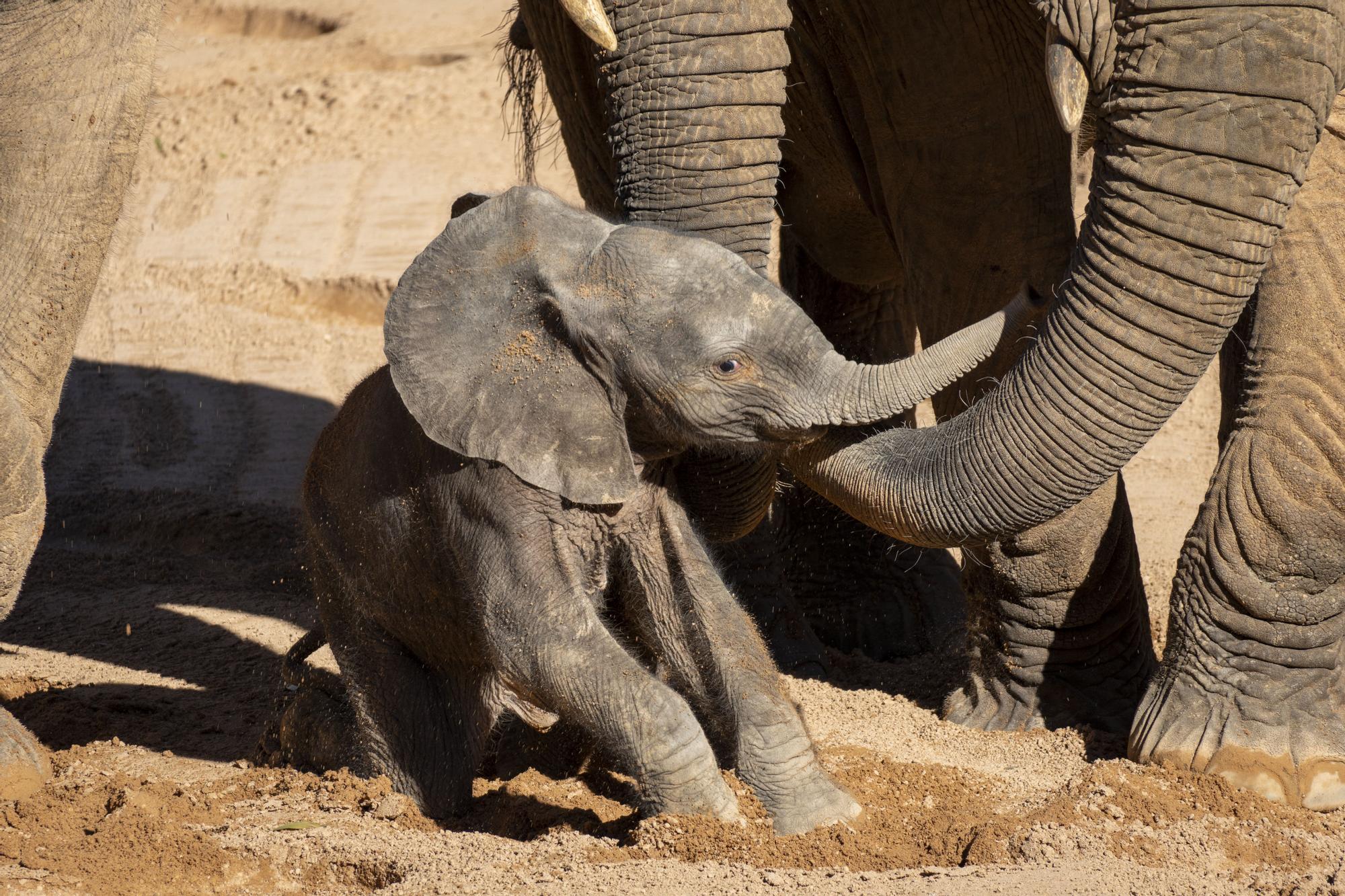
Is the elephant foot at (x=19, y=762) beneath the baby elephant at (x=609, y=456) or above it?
beneath

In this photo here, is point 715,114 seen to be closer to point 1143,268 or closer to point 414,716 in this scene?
point 1143,268

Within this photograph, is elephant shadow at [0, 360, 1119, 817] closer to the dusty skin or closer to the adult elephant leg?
the dusty skin

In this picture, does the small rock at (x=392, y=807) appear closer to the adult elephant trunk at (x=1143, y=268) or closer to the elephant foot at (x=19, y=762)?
the elephant foot at (x=19, y=762)

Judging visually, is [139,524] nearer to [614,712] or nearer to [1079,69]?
[614,712]

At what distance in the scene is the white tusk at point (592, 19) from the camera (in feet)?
12.2

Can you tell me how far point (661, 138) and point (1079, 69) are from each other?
897 mm

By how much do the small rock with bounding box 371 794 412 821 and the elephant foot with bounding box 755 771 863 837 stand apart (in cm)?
93

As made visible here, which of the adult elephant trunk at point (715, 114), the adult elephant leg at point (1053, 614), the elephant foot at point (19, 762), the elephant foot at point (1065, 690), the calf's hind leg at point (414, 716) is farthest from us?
Result: the elephant foot at point (1065, 690)

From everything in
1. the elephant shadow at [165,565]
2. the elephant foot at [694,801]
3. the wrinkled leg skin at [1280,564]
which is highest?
the wrinkled leg skin at [1280,564]

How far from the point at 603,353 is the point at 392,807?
4.33 feet

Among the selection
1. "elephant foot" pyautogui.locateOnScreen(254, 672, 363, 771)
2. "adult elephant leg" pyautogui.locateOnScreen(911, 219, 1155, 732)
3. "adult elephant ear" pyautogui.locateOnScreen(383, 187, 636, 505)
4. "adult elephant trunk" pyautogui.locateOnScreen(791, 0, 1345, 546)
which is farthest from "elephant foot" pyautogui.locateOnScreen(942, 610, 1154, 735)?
"elephant foot" pyautogui.locateOnScreen(254, 672, 363, 771)

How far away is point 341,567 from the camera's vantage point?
431 centimetres

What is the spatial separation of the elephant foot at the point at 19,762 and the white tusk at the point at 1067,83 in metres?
2.90

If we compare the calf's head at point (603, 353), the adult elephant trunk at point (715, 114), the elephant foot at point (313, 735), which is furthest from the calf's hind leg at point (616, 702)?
the elephant foot at point (313, 735)
